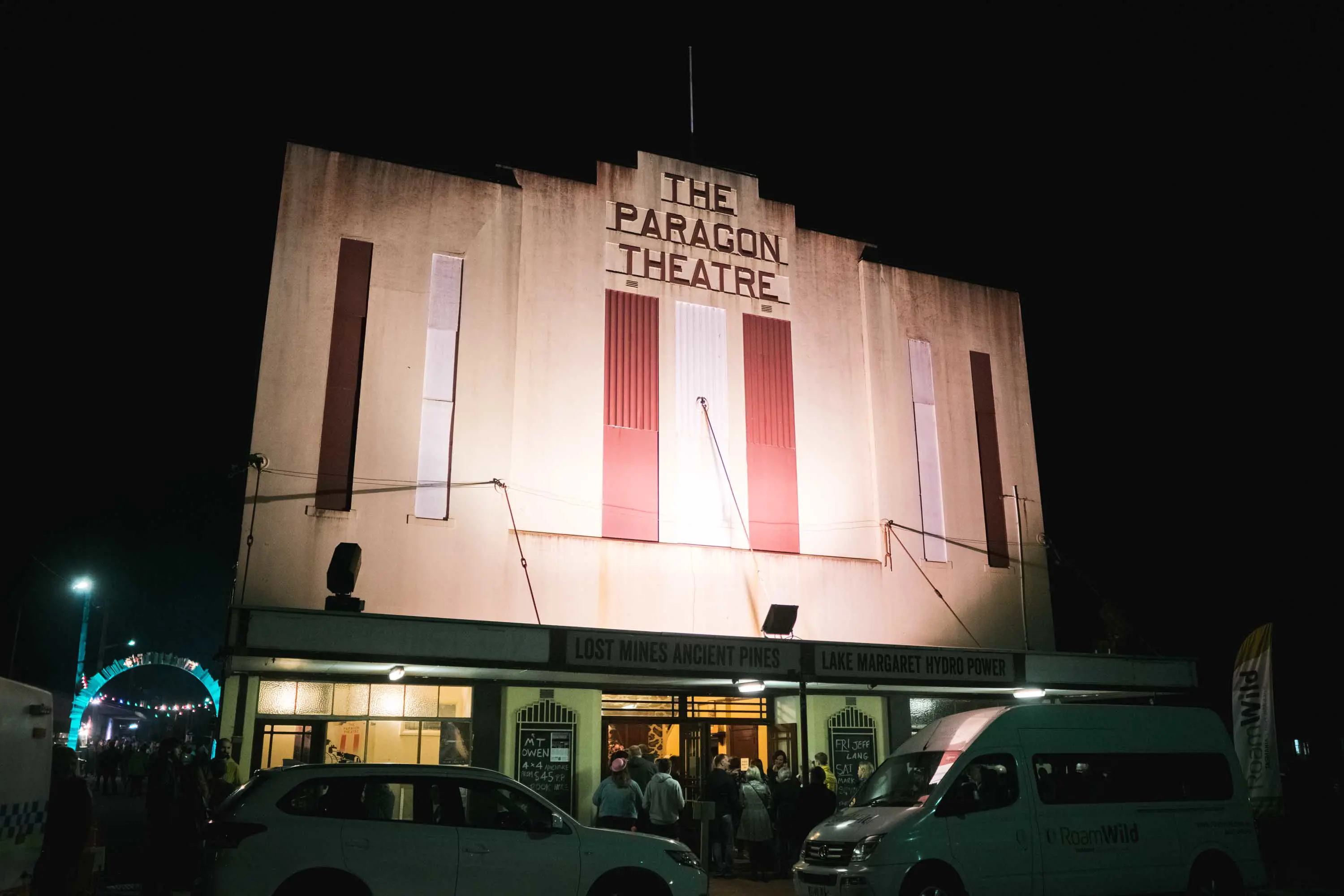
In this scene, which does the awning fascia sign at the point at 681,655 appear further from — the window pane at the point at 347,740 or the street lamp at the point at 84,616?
the street lamp at the point at 84,616

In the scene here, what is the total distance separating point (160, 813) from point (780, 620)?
1010cm

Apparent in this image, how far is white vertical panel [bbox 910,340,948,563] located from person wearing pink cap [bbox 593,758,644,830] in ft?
34.5

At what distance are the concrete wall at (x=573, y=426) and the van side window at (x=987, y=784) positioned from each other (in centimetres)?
840

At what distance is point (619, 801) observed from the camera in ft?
41.1

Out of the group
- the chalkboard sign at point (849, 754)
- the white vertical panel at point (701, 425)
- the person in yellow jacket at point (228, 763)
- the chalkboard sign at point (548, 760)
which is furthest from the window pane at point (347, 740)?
the chalkboard sign at point (849, 754)

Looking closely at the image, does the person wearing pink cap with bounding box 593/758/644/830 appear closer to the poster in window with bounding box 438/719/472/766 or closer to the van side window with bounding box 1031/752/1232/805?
the poster in window with bounding box 438/719/472/766

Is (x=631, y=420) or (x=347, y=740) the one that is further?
(x=631, y=420)

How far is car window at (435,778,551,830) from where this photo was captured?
28.6ft

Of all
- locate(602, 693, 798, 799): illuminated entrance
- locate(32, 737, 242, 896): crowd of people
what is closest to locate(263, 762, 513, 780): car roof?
locate(32, 737, 242, 896): crowd of people

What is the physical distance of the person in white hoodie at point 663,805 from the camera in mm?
13516

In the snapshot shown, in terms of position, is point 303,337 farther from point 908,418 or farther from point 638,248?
point 908,418

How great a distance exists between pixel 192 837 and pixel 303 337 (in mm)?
8822

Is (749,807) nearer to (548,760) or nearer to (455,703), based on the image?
(548,760)

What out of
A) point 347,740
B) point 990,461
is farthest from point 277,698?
point 990,461
